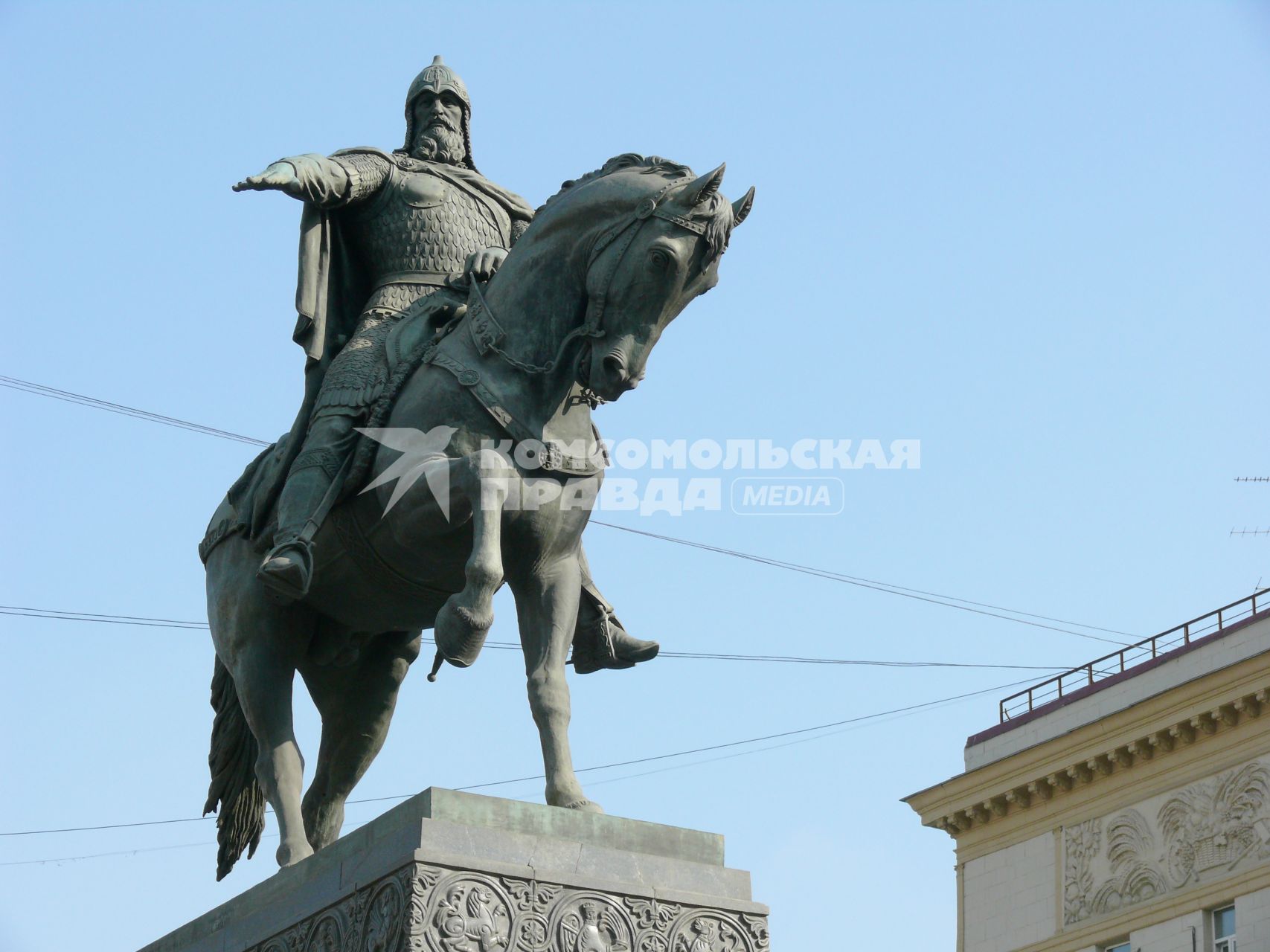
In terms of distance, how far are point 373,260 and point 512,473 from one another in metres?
2.27

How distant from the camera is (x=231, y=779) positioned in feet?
39.6

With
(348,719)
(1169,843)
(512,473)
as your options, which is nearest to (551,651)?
(512,473)

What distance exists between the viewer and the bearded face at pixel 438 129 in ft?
39.7

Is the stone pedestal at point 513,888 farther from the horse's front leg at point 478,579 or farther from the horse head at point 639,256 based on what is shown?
the horse head at point 639,256

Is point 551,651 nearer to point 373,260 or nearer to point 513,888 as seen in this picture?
point 513,888

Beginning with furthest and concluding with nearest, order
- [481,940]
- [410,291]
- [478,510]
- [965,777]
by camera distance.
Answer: [965,777] → [410,291] → [478,510] → [481,940]

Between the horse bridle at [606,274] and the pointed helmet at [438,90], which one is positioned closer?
the horse bridle at [606,274]

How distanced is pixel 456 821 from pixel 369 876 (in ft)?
1.54

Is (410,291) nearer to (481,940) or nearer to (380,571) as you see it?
(380,571)

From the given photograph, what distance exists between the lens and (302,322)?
11477 mm

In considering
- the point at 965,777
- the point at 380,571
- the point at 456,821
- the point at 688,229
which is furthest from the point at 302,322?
the point at 965,777

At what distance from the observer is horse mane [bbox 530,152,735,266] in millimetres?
9961

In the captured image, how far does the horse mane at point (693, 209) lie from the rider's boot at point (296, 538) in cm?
164

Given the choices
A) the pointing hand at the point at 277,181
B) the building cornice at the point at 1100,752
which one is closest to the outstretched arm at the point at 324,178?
the pointing hand at the point at 277,181
